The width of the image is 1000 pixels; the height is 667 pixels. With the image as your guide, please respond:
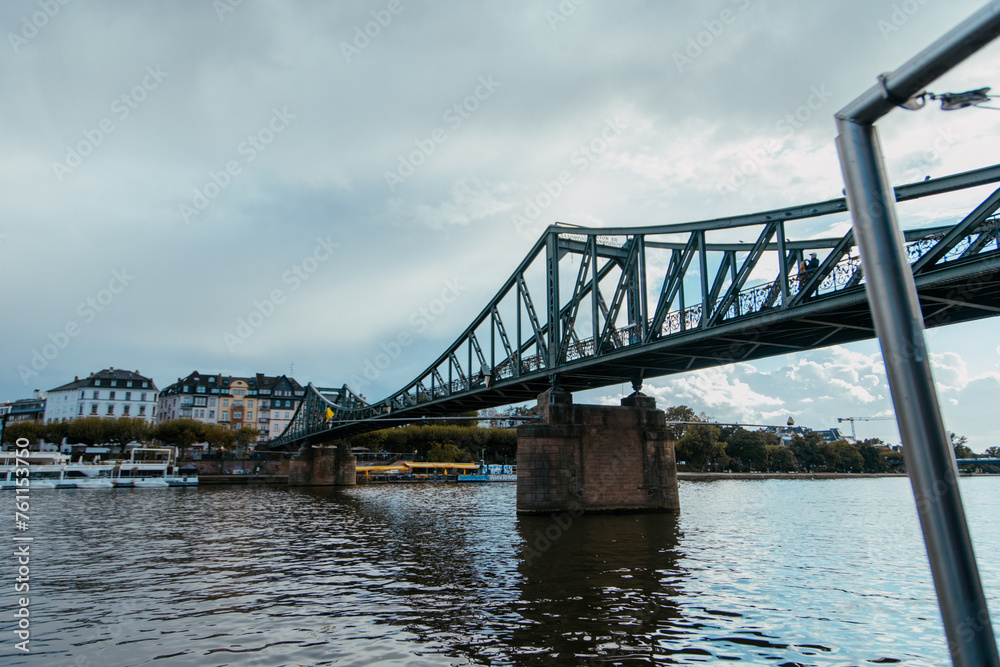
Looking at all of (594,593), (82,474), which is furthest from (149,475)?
(594,593)

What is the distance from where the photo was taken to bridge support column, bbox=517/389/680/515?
34.3 m

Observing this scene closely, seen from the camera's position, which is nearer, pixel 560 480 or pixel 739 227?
pixel 739 227

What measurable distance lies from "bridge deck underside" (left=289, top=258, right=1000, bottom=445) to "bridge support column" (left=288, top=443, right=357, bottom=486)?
50.4 meters

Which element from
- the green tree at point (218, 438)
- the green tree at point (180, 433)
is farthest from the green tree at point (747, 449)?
the green tree at point (180, 433)

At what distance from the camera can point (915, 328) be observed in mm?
3018

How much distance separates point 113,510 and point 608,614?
3985cm

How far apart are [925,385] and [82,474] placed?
90110 mm

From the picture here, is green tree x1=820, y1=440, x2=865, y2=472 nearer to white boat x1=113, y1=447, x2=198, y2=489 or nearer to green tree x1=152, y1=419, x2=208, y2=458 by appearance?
green tree x1=152, y1=419, x2=208, y2=458

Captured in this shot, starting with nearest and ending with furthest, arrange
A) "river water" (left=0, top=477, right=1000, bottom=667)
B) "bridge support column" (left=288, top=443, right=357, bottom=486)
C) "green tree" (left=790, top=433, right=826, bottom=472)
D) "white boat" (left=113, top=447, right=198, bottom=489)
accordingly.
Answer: "river water" (left=0, top=477, right=1000, bottom=667) → "white boat" (left=113, top=447, right=198, bottom=489) → "bridge support column" (left=288, top=443, right=357, bottom=486) → "green tree" (left=790, top=433, right=826, bottom=472)

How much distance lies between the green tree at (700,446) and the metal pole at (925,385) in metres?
130

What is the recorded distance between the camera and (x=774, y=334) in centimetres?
2806

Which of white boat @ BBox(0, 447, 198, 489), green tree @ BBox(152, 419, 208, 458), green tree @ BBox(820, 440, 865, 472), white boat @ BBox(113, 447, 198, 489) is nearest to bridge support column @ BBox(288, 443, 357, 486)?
white boat @ BBox(113, 447, 198, 489)

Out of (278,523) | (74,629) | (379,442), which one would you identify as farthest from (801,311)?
(379,442)

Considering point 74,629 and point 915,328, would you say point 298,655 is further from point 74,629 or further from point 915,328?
point 915,328
